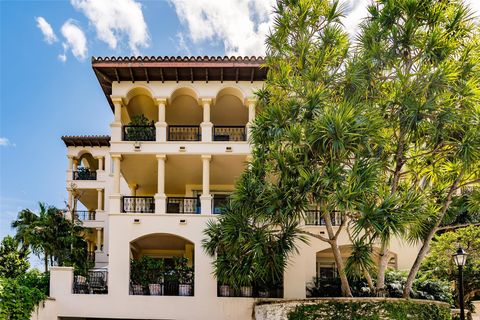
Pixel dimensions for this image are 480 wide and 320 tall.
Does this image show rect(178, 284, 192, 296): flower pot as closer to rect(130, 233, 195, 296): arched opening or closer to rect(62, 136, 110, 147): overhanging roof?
rect(130, 233, 195, 296): arched opening

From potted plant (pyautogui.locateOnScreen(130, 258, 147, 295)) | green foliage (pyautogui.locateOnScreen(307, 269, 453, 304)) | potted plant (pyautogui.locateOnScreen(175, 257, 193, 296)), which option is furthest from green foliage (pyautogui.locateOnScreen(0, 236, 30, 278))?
green foliage (pyautogui.locateOnScreen(307, 269, 453, 304))

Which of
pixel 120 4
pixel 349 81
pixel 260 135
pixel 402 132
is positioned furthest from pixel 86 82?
pixel 402 132

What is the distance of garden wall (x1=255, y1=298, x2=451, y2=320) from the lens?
570 inches

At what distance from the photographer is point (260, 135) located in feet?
51.1

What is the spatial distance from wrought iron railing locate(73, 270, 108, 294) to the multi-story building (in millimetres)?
40

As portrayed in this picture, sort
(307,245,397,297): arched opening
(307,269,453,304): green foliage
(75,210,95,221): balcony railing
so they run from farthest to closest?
1. (75,210,95,221): balcony railing
2. (307,245,397,297): arched opening
3. (307,269,453,304): green foliage

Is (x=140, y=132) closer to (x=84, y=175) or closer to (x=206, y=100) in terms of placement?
(x=206, y=100)

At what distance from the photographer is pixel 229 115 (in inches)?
925

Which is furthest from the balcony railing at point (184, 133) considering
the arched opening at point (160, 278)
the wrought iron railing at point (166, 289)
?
the wrought iron railing at point (166, 289)

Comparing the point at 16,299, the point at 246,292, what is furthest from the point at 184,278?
the point at 16,299

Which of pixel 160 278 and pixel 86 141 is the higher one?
pixel 86 141

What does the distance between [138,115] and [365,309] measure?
1306 cm

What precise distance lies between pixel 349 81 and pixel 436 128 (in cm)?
304

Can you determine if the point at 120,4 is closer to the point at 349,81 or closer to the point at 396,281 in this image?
the point at 349,81
